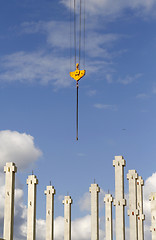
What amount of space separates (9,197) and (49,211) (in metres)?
7.34

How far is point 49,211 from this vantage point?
36281 millimetres

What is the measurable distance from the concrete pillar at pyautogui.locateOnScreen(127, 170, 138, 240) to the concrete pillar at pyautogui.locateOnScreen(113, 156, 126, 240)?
3.95m

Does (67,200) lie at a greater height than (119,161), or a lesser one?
lesser

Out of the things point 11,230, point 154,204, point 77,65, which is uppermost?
point 77,65

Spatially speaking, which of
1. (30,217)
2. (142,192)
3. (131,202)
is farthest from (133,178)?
(30,217)

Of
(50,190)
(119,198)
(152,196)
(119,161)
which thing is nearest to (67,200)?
(50,190)

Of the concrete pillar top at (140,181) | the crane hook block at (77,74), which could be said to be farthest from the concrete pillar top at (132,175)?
the crane hook block at (77,74)

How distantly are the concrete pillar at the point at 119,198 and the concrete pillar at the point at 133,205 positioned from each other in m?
3.95

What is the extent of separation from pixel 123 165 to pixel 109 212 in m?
Answer: 9.00

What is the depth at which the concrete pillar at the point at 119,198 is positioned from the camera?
101 ft

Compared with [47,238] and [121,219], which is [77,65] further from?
[47,238]

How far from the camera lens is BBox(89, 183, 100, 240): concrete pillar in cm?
3600

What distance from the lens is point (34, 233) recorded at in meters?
32.2

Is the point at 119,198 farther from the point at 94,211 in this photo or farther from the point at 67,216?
the point at 67,216
